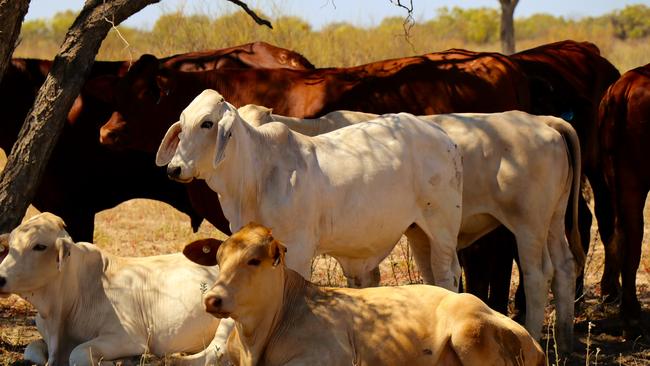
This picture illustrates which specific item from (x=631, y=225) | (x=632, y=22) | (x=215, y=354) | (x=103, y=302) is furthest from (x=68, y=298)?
(x=632, y=22)

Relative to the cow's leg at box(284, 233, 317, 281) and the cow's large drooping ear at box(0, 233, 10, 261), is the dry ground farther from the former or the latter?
the cow's leg at box(284, 233, 317, 281)

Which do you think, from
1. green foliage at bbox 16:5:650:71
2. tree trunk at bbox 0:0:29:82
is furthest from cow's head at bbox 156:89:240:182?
green foliage at bbox 16:5:650:71

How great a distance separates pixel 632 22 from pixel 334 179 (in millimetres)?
45608

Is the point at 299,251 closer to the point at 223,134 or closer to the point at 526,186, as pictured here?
the point at 223,134

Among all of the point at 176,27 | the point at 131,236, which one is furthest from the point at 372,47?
the point at 131,236

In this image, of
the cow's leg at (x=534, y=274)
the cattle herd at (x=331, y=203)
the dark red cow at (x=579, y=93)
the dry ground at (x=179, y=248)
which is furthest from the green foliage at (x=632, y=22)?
the cow's leg at (x=534, y=274)

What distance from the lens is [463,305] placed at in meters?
6.56

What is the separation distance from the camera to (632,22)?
51.1 meters

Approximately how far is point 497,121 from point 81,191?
389 cm

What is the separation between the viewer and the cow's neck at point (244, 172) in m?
7.30

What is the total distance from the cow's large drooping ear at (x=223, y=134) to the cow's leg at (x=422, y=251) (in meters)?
1.76

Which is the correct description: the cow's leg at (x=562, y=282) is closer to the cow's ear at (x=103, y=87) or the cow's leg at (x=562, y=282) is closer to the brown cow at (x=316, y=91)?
the brown cow at (x=316, y=91)

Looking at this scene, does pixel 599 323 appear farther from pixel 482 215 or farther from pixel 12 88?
pixel 12 88

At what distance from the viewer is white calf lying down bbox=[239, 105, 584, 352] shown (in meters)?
8.58
